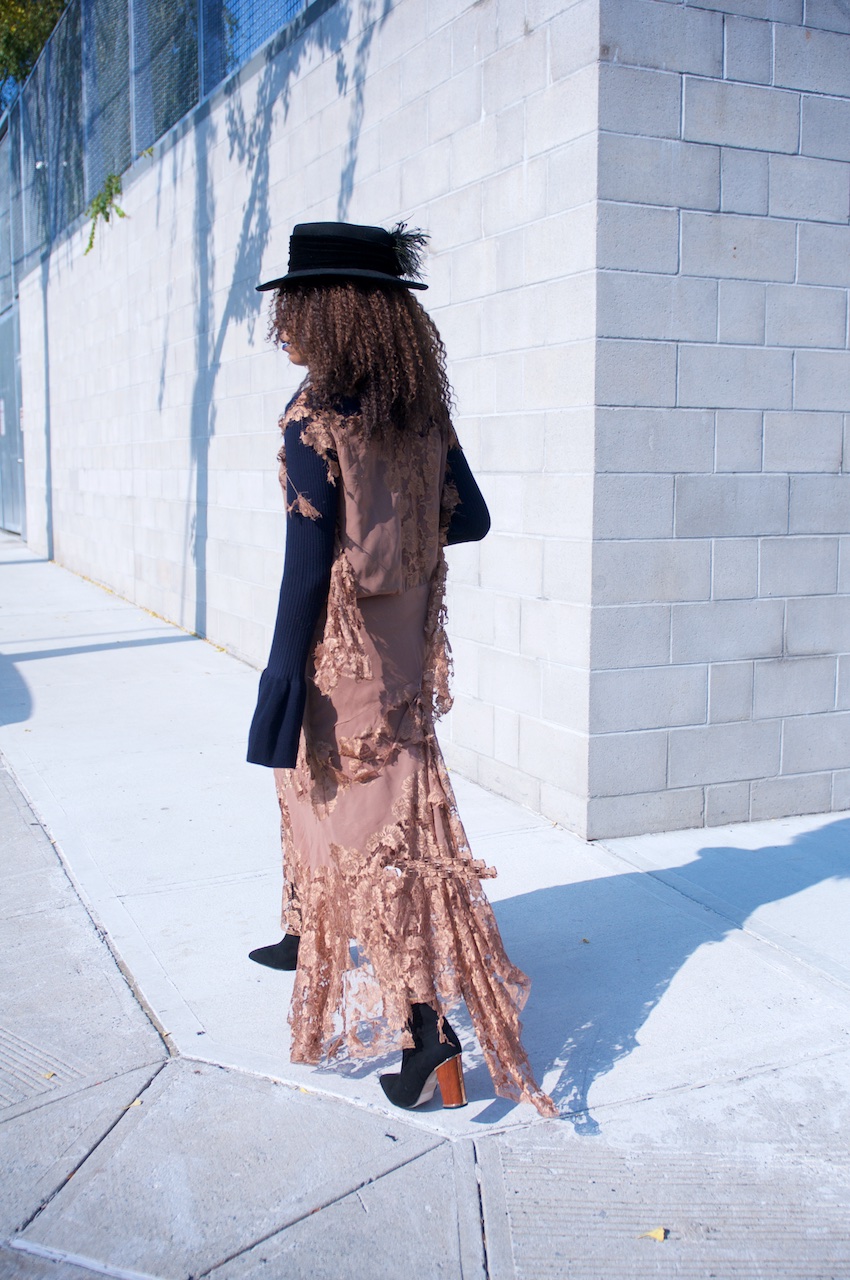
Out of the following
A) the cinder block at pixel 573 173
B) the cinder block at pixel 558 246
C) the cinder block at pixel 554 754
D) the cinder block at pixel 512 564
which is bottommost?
the cinder block at pixel 554 754

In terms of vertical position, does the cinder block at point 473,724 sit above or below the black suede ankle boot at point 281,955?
above

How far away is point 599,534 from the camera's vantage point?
4.62 metres

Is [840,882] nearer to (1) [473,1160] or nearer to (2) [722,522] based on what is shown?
(2) [722,522]

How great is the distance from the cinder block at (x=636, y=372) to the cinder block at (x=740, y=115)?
82cm

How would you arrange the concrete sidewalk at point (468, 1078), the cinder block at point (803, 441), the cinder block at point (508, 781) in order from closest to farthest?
the concrete sidewalk at point (468, 1078) → the cinder block at point (803, 441) → the cinder block at point (508, 781)

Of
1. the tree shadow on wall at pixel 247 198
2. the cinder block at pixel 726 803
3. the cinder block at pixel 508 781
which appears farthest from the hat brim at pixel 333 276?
the tree shadow on wall at pixel 247 198

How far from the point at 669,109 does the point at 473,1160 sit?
3.73 m

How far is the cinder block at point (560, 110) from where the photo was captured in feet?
14.8

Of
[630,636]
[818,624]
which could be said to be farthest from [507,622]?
[818,624]

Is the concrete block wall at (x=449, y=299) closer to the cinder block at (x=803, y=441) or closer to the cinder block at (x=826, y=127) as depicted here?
the cinder block at (x=803, y=441)

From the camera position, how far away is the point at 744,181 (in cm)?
478

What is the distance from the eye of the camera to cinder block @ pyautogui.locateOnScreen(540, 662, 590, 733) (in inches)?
186

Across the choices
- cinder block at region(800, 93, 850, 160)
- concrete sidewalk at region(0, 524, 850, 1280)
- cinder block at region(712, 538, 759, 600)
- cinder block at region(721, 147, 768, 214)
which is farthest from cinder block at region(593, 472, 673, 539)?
cinder block at region(800, 93, 850, 160)

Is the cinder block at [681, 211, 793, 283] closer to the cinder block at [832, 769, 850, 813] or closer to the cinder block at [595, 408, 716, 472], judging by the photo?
the cinder block at [595, 408, 716, 472]
